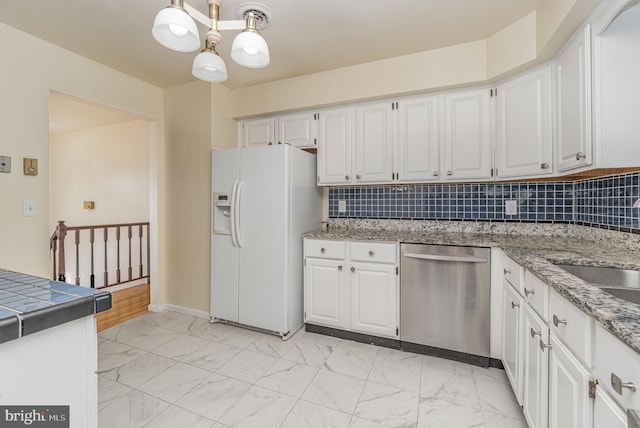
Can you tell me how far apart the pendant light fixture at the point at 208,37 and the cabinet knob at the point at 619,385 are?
1805 mm

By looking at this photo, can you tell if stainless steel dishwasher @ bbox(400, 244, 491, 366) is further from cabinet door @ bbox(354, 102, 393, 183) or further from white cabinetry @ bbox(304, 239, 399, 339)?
cabinet door @ bbox(354, 102, 393, 183)

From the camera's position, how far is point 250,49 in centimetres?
149

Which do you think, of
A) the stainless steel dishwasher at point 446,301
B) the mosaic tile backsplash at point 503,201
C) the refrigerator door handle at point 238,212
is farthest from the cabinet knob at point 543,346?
the refrigerator door handle at point 238,212

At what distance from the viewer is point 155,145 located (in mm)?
3166

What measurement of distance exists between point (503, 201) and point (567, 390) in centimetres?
181

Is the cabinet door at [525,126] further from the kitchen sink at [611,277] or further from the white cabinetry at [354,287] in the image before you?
the white cabinetry at [354,287]

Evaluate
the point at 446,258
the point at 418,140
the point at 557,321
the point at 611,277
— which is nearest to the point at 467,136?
the point at 418,140

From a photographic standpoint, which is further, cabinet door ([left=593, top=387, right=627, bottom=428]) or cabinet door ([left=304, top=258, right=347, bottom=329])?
cabinet door ([left=304, top=258, right=347, bottom=329])

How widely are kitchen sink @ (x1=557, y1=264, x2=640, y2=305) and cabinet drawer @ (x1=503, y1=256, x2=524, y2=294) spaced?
0.19 meters

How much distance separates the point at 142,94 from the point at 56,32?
0.86 m

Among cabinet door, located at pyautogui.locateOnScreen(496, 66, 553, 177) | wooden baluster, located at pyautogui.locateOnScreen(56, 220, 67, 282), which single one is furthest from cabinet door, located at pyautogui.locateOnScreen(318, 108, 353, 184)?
wooden baluster, located at pyautogui.locateOnScreen(56, 220, 67, 282)

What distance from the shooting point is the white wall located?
440 cm

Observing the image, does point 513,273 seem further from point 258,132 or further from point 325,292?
point 258,132

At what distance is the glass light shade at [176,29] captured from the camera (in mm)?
1245
